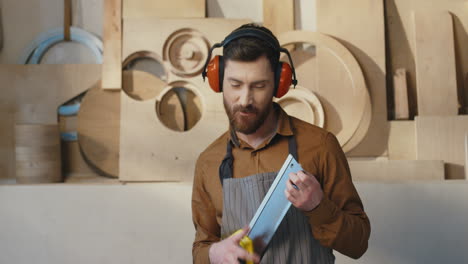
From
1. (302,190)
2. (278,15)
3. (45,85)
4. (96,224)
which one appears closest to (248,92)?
(302,190)

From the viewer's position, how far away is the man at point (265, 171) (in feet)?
4.05

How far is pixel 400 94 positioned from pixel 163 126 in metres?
1.49

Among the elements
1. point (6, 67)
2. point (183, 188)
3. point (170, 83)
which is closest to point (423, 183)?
point (183, 188)

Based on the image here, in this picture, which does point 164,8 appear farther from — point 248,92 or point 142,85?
point 248,92

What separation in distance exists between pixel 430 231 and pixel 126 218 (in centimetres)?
164

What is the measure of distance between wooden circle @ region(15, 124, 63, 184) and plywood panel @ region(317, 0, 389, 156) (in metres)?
1.81

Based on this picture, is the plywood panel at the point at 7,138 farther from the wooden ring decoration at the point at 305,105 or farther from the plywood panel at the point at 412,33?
the plywood panel at the point at 412,33

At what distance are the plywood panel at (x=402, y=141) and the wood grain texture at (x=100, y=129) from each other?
1.72 meters

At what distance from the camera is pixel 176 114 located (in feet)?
9.00

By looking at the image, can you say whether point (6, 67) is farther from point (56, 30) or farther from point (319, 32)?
point (319, 32)

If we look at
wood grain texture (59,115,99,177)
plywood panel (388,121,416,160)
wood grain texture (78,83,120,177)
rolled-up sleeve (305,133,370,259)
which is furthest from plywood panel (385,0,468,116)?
wood grain texture (59,115,99,177)

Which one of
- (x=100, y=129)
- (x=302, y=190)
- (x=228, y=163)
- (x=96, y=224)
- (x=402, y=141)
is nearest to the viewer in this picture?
(x=302, y=190)

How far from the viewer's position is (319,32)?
2.64m

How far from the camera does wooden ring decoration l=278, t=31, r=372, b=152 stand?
8.45 feet
